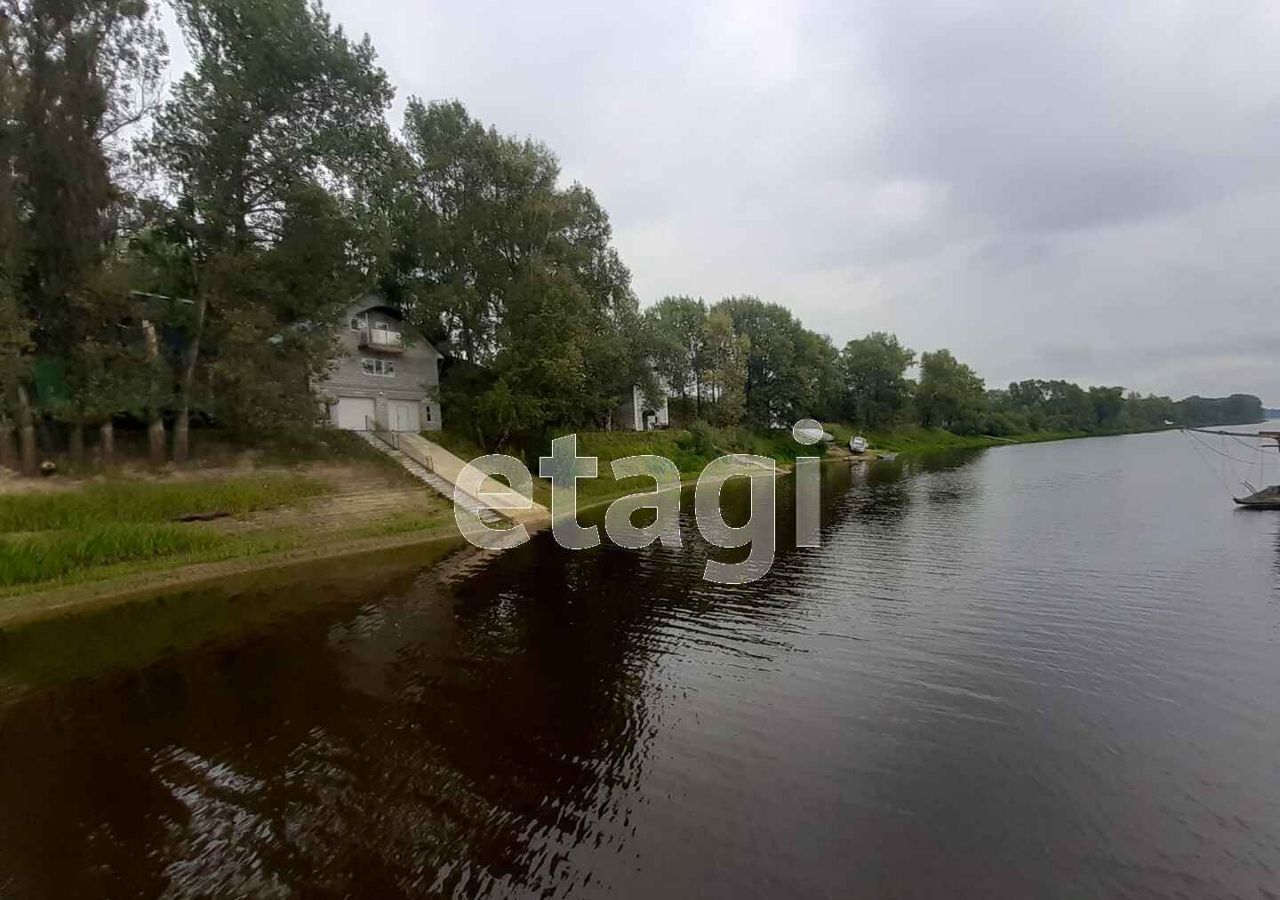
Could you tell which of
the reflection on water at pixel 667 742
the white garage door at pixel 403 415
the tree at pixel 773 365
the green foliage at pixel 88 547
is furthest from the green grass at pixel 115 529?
the tree at pixel 773 365

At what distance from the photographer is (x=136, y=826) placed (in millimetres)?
7266

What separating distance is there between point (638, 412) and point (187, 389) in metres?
41.4

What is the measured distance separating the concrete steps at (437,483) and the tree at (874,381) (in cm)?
7061

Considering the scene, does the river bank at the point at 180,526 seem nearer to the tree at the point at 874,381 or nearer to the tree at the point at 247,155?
the tree at the point at 247,155

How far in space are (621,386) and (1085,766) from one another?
43112 millimetres

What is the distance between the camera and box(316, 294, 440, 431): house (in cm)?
3828

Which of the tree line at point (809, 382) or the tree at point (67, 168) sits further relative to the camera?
the tree line at point (809, 382)

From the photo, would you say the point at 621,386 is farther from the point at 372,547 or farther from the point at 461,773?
the point at 461,773

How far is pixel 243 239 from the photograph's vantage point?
27.3 m

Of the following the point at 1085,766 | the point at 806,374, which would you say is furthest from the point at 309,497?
the point at 806,374

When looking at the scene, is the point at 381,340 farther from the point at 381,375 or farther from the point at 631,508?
the point at 631,508

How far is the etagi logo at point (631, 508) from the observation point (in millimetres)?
24609

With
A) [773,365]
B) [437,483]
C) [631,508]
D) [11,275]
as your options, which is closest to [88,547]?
[11,275]

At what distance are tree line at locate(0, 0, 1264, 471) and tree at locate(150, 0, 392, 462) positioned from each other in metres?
0.09
